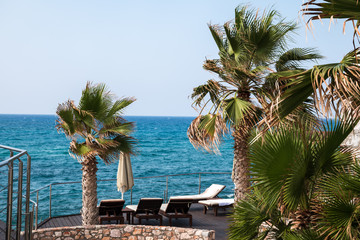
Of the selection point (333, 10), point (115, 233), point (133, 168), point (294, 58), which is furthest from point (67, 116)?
point (133, 168)

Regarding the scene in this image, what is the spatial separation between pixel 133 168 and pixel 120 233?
45662 mm

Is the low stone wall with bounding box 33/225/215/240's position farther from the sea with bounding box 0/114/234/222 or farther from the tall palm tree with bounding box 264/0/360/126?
the sea with bounding box 0/114/234/222

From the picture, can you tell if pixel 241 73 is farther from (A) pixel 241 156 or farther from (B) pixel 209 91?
(A) pixel 241 156

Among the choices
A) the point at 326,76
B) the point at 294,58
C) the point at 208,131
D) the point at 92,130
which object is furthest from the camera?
the point at 92,130

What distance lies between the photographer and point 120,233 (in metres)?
11.7

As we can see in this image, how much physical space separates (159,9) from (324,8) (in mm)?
71272

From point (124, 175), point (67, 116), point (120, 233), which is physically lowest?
point (120, 233)

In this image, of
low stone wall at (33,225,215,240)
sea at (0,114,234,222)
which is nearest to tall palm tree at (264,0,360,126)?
low stone wall at (33,225,215,240)

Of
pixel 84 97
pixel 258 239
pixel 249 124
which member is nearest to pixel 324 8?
pixel 258 239

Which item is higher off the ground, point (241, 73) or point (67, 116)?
point (241, 73)

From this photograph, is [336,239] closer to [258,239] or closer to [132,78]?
[258,239]

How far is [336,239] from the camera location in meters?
5.29

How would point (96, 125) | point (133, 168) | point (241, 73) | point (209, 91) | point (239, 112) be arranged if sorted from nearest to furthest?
point (239, 112)
point (241, 73)
point (209, 91)
point (96, 125)
point (133, 168)

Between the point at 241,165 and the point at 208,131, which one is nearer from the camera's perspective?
the point at 208,131
